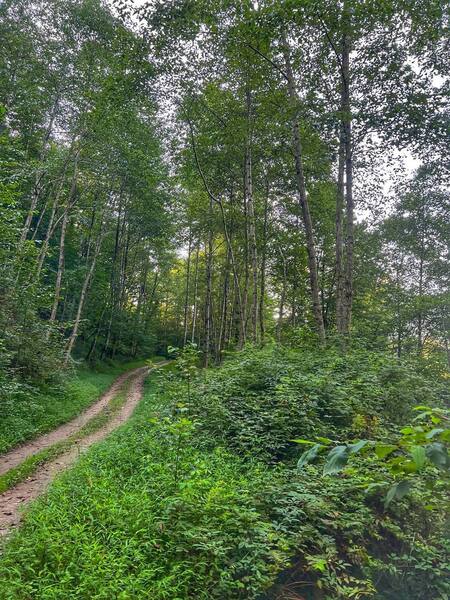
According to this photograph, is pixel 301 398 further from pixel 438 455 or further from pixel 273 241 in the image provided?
pixel 273 241

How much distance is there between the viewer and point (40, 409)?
34.7 ft

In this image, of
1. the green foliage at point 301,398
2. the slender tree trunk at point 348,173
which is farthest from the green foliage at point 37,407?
the slender tree trunk at point 348,173

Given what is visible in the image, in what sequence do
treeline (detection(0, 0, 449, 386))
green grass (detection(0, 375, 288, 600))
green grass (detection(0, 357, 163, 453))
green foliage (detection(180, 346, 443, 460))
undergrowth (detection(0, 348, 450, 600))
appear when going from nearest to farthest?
green grass (detection(0, 375, 288, 600))
undergrowth (detection(0, 348, 450, 600))
green foliage (detection(180, 346, 443, 460))
green grass (detection(0, 357, 163, 453))
treeline (detection(0, 0, 449, 386))

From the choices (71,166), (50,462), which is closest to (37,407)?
(50,462)

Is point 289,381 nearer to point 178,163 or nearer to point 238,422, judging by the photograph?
point 238,422

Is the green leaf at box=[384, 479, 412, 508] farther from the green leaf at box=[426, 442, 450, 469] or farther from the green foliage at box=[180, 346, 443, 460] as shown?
the green foliage at box=[180, 346, 443, 460]

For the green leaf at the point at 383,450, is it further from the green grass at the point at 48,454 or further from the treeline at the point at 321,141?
the treeline at the point at 321,141

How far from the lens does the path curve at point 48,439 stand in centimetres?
728

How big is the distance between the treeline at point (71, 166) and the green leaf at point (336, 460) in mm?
9778

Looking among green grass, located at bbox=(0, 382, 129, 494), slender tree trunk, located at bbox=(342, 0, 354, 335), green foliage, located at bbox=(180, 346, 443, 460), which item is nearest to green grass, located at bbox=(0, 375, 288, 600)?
green foliage, located at bbox=(180, 346, 443, 460)

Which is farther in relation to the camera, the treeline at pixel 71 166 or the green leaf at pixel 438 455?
the treeline at pixel 71 166

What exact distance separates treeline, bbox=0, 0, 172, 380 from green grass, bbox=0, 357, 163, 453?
977 millimetres

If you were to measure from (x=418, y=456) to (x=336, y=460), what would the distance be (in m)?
0.26

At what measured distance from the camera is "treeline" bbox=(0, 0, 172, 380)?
10.8 metres
